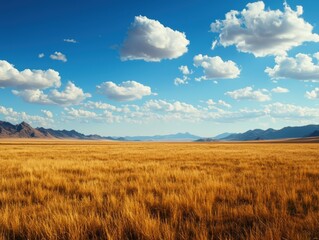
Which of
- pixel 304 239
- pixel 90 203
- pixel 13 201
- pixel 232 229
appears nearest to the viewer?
pixel 304 239

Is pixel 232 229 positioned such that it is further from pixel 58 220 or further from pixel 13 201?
pixel 13 201

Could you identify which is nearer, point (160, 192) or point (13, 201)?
point (13, 201)

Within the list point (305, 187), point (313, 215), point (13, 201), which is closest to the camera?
point (313, 215)

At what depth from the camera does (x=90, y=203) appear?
5957 millimetres

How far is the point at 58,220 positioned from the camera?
440cm

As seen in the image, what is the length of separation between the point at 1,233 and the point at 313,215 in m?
4.92

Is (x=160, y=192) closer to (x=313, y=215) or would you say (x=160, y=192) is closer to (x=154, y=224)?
(x=154, y=224)

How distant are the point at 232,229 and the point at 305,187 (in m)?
4.65

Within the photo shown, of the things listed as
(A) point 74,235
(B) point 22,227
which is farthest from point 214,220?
(B) point 22,227

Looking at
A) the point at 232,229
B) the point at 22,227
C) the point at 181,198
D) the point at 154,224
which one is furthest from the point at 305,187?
the point at 22,227

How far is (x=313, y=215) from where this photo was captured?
15.3ft

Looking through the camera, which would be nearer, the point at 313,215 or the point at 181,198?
the point at 313,215

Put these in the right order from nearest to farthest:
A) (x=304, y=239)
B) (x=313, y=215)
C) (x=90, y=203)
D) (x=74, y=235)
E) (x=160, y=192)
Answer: (x=304, y=239) < (x=74, y=235) < (x=313, y=215) < (x=90, y=203) < (x=160, y=192)

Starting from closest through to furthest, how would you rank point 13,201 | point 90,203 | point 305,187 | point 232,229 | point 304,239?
1. point 304,239
2. point 232,229
3. point 90,203
4. point 13,201
5. point 305,187
